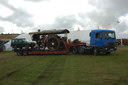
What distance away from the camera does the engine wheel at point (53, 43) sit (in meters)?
21.3

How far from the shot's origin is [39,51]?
22.0 meters

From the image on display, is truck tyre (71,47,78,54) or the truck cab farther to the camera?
truck tyre (71,47,78,54)

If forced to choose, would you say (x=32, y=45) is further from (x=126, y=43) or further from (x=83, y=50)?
(x=126, y=43)

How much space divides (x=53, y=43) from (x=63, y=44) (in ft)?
4.08

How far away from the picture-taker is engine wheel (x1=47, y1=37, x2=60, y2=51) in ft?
69.9

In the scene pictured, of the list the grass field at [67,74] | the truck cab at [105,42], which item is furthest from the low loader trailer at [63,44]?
the grass field at [67,74]

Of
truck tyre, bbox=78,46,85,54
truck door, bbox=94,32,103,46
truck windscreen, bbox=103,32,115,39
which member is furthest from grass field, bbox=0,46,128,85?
truck tyre, bbox=78,46,85,54

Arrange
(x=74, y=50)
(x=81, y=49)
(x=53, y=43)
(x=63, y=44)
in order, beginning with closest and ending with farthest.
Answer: (x=81, y=49) < (x=74, y=50) < (x=63, y=44) < (x=53, y=43)

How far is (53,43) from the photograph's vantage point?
850 inches

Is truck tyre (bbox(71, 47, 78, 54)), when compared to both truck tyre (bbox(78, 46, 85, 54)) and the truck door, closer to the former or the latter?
truck tyre (bbox(78, 46, 85, 54))

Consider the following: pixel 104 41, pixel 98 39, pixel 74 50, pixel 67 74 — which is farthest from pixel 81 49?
pixel 67 74

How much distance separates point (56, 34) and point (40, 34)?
6.90 ft

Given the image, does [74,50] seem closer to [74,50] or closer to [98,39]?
[74,50]

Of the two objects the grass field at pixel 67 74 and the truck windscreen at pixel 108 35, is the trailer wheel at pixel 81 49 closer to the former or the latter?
the truck windscreen at pixel 108 35
